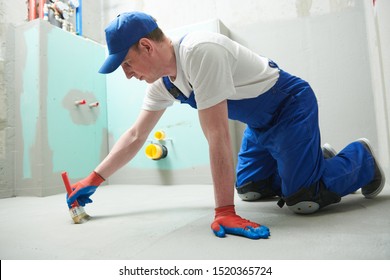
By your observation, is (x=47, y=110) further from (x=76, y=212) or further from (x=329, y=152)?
(x=329, y=152)

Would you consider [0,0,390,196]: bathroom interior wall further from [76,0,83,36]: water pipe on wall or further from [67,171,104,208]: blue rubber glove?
[67,171,104,208]: blue rubber glove

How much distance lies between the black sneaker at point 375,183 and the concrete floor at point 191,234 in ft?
0.10

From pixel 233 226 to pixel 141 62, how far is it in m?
0.57

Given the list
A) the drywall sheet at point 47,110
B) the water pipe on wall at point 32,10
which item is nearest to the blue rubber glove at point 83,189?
the drywall sheet at point 47,110

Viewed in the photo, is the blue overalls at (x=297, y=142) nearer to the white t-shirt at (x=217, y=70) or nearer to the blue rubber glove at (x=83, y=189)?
the white t-shirt at (x=217, y=70)

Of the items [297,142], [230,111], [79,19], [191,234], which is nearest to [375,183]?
[297,142]

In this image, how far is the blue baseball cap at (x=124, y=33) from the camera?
2.60 feet

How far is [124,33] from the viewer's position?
0.79 m

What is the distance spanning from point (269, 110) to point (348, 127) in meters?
1.00
